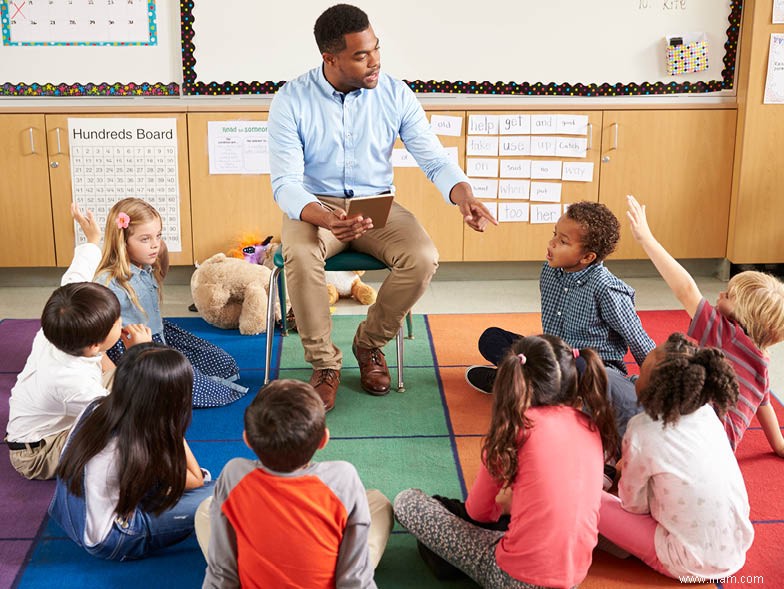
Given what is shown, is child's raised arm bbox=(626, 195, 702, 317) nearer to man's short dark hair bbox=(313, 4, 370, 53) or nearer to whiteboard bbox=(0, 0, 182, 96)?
man's short dark hair bbox=(313, 4, 370, 53)

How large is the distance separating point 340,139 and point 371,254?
0.39 metres

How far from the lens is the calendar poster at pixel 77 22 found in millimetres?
3811

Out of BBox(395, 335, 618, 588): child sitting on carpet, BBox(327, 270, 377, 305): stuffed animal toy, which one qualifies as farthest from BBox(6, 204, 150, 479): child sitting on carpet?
BBox(327, 270, 377, 305): stuffed animal toy

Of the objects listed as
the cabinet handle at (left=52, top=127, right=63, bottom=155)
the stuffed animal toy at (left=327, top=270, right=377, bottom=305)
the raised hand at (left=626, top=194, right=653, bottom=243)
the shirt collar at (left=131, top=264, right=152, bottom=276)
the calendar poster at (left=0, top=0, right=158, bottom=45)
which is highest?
the calendar poster at (left=0, top=0, right=158, bottom=45)

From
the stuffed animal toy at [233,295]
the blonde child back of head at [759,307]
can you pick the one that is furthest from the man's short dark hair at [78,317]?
the blonde child back of head at [759,307]

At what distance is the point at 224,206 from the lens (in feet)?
13.2

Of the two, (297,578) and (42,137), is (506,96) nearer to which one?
(42,137)

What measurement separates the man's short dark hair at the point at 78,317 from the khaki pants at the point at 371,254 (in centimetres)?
74

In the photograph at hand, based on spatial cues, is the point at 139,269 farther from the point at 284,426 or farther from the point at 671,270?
the point at 671,270

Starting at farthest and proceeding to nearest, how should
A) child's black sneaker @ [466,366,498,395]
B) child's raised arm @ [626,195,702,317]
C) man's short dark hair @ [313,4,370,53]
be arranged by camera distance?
1. child's black sneaker @ [466,366,498,395]
2. man's short dark hair @ [313,4,370,53]
3. child's raised arm @ [626,195,702,317]

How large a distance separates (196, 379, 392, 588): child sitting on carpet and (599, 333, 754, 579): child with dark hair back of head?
0.59 meters

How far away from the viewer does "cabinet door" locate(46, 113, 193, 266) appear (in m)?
3.90

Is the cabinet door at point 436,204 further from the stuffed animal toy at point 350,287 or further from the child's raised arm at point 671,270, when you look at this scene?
the child's raised arm at point 671,270

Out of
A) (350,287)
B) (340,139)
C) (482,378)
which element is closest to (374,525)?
(482,378)
